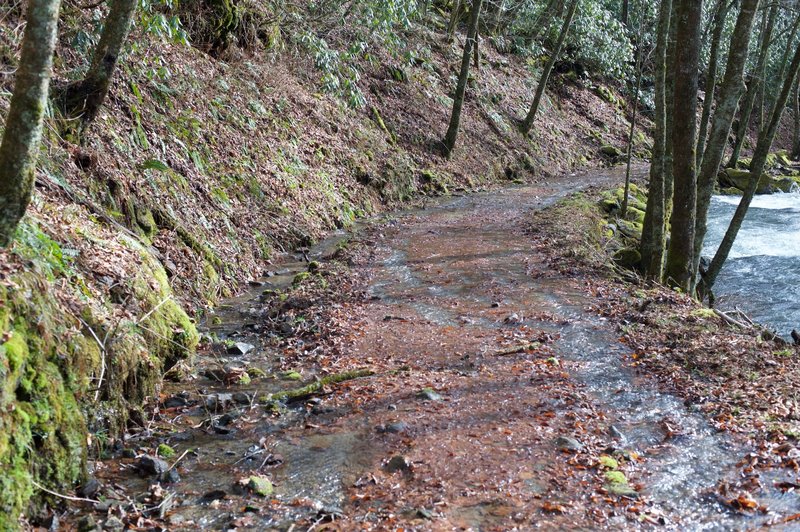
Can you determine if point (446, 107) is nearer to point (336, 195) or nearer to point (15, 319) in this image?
point (336, 195)

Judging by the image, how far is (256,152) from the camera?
12734 mm

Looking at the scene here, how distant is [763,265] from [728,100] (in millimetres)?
6619

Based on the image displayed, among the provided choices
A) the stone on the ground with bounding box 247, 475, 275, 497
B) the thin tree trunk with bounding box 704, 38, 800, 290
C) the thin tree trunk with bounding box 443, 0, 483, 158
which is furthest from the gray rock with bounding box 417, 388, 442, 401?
the thin tree trunk with bounding box 443, 0, 483, 158

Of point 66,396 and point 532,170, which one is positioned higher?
point 532,170

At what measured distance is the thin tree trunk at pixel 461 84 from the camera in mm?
19391

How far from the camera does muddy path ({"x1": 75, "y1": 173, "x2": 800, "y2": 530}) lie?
4.29m

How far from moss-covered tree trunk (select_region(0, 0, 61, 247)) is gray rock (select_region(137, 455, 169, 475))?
1745 mm

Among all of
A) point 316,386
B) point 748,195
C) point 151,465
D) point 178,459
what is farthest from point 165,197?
point 748,195

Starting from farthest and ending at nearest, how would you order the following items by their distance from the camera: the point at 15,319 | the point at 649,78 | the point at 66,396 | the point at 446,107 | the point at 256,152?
the point at 649,78
the point at 446,107
the point at 256,152
the point at 66,396
the point at 15,319

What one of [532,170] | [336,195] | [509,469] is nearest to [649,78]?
[532,170]

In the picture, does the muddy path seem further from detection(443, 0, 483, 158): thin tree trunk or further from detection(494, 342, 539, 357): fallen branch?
detection(443, 0, 483, 158): thin tree trunk

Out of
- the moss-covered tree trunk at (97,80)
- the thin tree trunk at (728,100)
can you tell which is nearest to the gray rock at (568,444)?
the thin tree trunk at (728,100)

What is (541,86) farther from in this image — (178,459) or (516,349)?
(178,459)

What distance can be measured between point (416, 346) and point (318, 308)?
1682 millimetres
